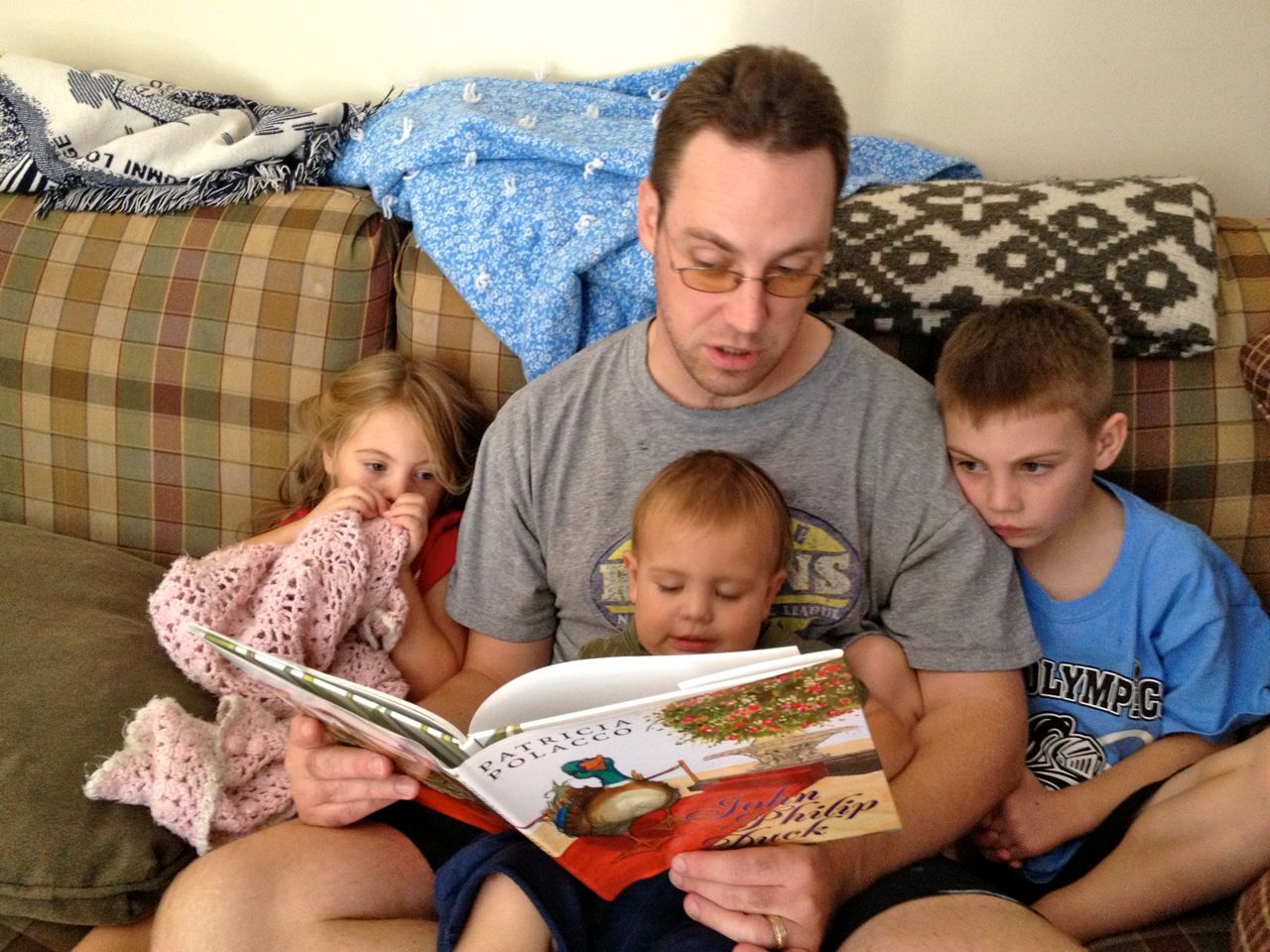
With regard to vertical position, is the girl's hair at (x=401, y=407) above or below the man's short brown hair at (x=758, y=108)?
below

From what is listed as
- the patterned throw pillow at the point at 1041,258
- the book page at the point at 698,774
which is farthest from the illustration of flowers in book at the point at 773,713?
the patterned throw pillow at the point at 1041,258

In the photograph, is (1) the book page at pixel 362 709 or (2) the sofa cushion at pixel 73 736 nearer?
(1) the book page at pixel 362 709

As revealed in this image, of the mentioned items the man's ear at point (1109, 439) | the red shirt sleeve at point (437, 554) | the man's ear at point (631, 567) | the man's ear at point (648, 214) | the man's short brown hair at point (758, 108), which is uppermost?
the man's short brown hair at point (758, 108)

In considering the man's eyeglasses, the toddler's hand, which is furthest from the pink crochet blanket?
the man's eyeglasses

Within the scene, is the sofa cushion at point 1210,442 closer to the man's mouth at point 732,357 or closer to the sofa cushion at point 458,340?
the man's mouth at point 732,357

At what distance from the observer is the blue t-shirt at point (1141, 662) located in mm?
1406

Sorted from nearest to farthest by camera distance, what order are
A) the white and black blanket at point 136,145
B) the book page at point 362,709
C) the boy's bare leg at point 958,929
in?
the book page at point 362,709 → the boy's bare leg at point 958,929 → the white and black blanket at point 136,145

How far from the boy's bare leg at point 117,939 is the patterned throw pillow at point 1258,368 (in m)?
1.69

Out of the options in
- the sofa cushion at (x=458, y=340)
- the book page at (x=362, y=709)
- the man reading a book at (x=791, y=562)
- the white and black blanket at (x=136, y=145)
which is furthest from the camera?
the white and black blanket at (x=136, y=145)

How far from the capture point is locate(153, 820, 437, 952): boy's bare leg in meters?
1.18

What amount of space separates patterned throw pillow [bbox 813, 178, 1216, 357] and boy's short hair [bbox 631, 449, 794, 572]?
0.47 metres

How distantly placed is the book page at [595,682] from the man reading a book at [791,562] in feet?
0.81

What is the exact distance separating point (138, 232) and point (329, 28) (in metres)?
0.56

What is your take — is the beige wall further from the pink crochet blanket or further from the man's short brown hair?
the pink crochet blanket
